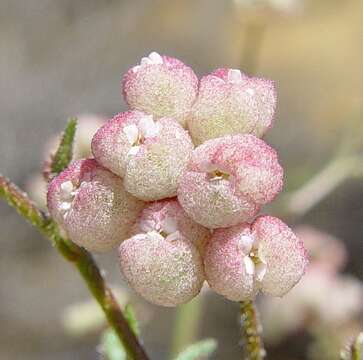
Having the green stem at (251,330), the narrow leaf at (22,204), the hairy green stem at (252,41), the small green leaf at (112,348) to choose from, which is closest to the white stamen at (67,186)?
the narrow leaf at (22,204)

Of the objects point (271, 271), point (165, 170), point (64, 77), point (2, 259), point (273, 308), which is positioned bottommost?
point (2, 259)

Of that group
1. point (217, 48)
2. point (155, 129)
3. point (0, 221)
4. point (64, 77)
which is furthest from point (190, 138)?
point (217, 48)

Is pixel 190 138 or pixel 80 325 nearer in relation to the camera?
pixel 190 138

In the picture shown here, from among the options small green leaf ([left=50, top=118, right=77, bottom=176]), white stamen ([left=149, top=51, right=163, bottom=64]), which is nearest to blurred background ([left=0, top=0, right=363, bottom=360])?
small green leaf ([left=50, top=118, right=77, bottom=176])

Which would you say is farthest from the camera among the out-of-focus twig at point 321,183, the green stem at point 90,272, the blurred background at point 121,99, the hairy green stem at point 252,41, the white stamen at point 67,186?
the blurred background at point 121,99

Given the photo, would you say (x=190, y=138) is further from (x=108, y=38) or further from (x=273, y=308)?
(x=108, y=38)

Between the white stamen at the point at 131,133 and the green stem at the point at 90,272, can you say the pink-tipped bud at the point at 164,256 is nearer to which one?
the white stamen at the point at 131,133

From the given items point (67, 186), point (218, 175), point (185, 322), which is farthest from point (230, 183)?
point (185, 322)
